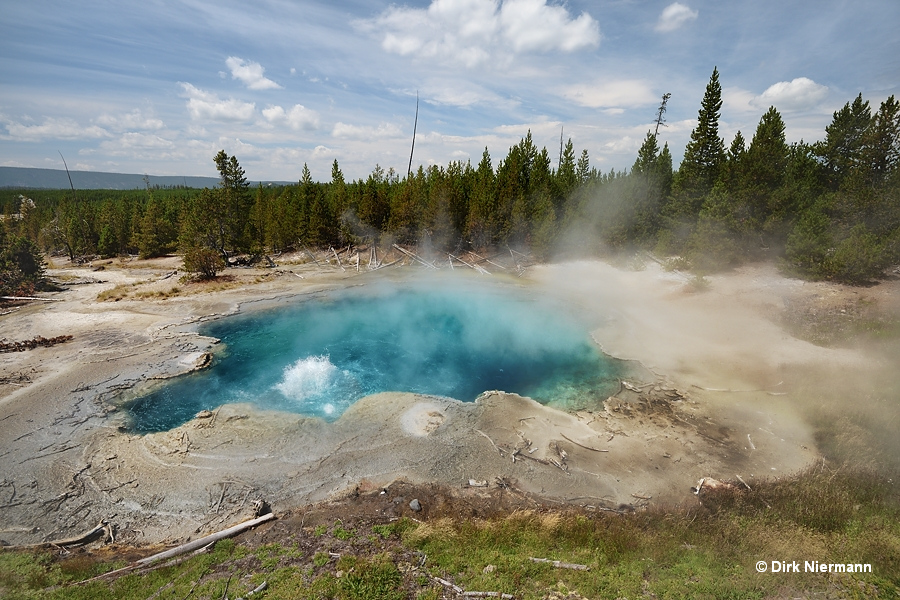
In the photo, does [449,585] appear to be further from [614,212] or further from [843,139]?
[843,139]

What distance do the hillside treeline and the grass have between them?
24091 mm

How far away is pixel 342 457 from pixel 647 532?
9.41 m

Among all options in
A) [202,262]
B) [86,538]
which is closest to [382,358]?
[86,538]

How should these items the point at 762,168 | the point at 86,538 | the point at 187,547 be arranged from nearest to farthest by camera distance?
the point at 187,547
the point at 86,538
the point at 762,168

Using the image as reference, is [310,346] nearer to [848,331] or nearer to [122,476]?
[122,476]

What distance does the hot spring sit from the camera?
57.2ft

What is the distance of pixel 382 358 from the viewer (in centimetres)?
2205

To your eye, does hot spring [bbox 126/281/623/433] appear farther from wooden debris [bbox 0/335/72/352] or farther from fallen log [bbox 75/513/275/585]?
wooden debris [bbox 0/335/72/352]

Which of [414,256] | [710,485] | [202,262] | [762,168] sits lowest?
[710,485]

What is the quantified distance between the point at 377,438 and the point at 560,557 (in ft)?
24.3

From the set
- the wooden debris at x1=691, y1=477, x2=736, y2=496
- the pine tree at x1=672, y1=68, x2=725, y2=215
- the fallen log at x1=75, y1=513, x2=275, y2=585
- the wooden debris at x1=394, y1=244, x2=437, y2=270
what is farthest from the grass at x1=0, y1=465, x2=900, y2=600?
the wooden debris at x1=394, y1=244, x2=437, y2=270

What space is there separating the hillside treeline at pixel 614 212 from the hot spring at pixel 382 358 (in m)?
14.5

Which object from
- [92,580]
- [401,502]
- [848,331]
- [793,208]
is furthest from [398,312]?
[793,208]

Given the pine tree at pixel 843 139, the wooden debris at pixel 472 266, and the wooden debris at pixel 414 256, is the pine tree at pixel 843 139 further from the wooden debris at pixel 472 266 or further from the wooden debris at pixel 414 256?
the wooden debris at pixel 414 256
